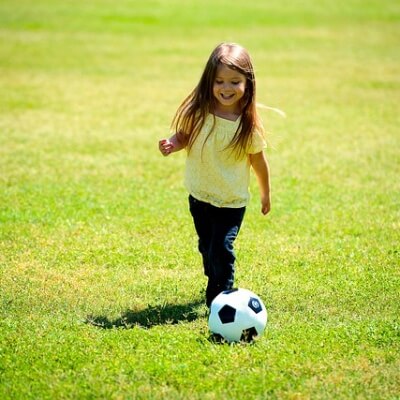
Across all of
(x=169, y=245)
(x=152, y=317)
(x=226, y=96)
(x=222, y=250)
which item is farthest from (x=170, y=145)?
(x=169, y=245)

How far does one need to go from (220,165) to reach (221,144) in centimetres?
14

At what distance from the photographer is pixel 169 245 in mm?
7051

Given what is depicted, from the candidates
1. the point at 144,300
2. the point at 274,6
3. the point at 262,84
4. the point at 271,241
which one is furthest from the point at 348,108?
the point at 274,6

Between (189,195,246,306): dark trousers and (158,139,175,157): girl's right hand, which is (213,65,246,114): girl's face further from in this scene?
(189,195,246,306): dark trousers

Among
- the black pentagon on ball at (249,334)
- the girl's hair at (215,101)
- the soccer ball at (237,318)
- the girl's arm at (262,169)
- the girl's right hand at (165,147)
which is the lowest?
the black pentagon on ball at (249,334)

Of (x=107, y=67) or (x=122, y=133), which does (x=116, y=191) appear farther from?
(x=107, y=67)

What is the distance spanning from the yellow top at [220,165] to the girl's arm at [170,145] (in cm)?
10

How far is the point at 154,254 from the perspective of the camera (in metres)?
6.79

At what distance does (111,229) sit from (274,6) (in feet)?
81.3

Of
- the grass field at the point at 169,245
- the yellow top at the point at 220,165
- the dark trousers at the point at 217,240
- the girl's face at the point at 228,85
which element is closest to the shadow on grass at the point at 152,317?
the grass field at the point at 169,245

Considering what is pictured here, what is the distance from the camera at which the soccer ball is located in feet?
16.1

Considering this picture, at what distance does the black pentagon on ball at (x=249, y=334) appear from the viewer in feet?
16.2

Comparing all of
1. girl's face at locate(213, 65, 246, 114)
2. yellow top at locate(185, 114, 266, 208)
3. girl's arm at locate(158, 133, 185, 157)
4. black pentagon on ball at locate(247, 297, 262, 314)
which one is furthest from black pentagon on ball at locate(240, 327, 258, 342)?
girl's face at locate(213, 65, 246, 114)

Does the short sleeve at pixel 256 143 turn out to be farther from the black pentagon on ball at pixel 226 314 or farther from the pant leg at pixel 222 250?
the black pentagon on ball at pixel 226 314
